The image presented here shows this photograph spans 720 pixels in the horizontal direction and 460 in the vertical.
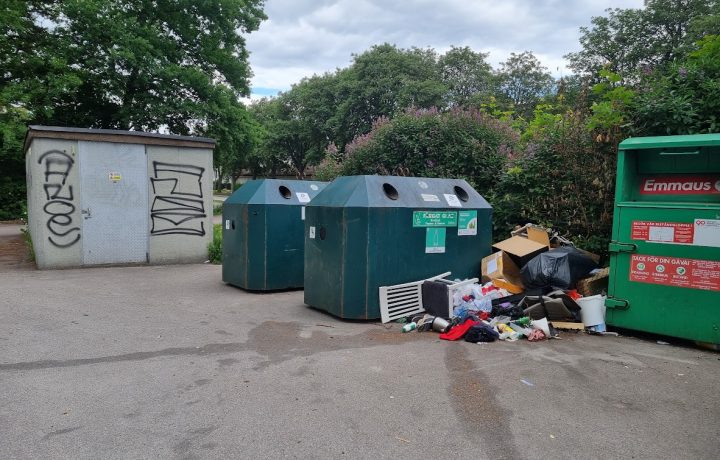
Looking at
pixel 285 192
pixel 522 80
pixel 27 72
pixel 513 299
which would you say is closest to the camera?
pixel 513 299

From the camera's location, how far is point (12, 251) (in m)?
11.2

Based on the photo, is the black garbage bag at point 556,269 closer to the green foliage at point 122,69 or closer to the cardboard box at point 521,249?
the cardboard box at point 521,249

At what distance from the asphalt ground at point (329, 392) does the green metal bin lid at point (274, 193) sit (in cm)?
208

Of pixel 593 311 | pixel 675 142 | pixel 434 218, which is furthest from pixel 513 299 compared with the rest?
pixel 675 142

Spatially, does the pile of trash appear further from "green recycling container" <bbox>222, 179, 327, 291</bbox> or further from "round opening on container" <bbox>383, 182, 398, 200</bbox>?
"green recycling container" <bbox>222, 179, 327, 291</bbox>

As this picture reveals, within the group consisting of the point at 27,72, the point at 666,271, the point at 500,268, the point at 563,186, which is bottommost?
the point at 500,268

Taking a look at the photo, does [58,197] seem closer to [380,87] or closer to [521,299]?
[521,299]

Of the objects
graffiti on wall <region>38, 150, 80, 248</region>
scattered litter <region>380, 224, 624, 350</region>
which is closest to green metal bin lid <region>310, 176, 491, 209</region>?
scattered litter <region>380, 224, 624, 350</region>

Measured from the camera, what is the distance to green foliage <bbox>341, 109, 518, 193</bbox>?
29.1 feet

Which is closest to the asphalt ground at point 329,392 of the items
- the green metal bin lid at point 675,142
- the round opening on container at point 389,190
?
the round opening on container at point 389,190

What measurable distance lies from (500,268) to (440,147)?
3945 mm

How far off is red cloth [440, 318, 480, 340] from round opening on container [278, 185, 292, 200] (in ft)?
11.3

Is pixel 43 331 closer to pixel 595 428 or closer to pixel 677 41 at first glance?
pixel 595 428

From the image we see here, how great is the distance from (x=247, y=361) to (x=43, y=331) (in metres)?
2.41
